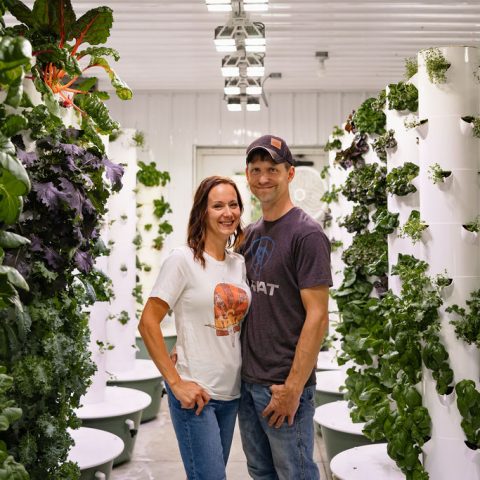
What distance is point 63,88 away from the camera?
291 cm

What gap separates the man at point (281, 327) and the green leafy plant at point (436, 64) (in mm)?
973

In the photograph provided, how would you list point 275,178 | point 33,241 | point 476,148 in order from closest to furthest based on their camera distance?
point 33,241, point 275,178, point 476,148

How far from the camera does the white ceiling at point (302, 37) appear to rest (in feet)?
20.3

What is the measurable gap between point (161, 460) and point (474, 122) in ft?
12.4

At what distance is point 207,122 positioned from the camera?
9523mm

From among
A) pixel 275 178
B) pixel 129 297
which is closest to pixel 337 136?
pixel 129 297

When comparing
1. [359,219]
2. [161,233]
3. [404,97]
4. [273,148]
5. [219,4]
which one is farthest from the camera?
[161,233]

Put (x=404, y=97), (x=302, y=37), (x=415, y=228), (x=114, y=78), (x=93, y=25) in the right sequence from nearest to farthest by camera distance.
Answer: (x=93, y=25)
(x=114, y=78)
(x=415, y=228)
(x=404, y=97)
(x=302, y=37)

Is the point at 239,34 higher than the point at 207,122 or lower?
lower

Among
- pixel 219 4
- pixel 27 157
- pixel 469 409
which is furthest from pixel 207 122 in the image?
pixel 27 157

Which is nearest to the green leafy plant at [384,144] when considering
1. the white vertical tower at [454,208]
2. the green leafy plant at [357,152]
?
the green leafy plant at [357,152]

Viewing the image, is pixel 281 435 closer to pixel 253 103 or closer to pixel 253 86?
pixel 253 86

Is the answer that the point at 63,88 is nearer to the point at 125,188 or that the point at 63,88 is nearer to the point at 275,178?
the point at 275,178

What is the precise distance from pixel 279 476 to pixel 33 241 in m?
1.30
